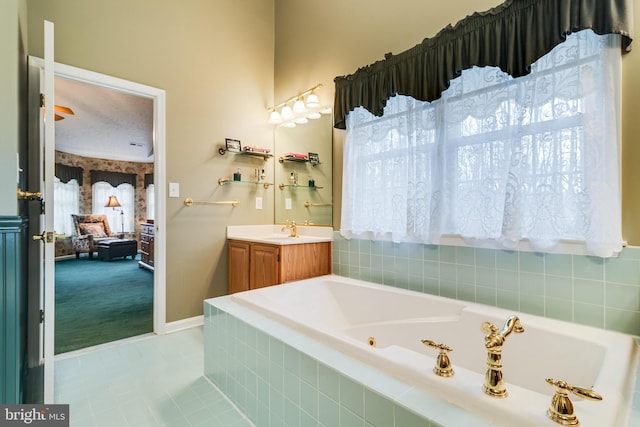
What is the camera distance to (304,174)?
3000 millimetres

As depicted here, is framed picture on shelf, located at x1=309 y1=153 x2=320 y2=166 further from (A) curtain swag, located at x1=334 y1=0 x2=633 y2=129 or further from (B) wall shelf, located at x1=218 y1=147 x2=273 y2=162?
(A) curtain swag, located at x1=334 y1=0 x2=633 y2=129

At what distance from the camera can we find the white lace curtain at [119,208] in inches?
298

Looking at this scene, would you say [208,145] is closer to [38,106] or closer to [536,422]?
[38,106]

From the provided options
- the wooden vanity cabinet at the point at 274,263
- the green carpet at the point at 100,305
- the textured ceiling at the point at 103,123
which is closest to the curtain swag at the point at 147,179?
the textured ceiling at the point at 103,123

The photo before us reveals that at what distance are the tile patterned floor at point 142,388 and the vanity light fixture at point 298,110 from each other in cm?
214

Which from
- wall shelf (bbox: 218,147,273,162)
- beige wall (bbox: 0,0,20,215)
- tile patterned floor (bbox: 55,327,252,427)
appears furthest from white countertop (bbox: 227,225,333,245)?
beige wall (bbox: 0,0,20,215)

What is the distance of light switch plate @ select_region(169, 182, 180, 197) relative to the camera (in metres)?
2.60

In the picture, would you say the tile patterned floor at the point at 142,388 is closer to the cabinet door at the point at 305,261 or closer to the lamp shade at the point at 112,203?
the cabinet door at the point at 305,261

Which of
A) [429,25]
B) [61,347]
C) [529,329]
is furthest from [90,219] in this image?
[529,329]

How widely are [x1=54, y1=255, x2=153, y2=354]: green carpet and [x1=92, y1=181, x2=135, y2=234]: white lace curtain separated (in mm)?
2277

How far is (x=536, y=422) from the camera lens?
0.78 m

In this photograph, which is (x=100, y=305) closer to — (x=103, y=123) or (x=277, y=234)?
(x=277, y=234)

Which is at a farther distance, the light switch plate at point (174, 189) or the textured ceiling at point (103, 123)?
the textured ceiling at point (103, 123)

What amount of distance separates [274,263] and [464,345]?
4.50ft
